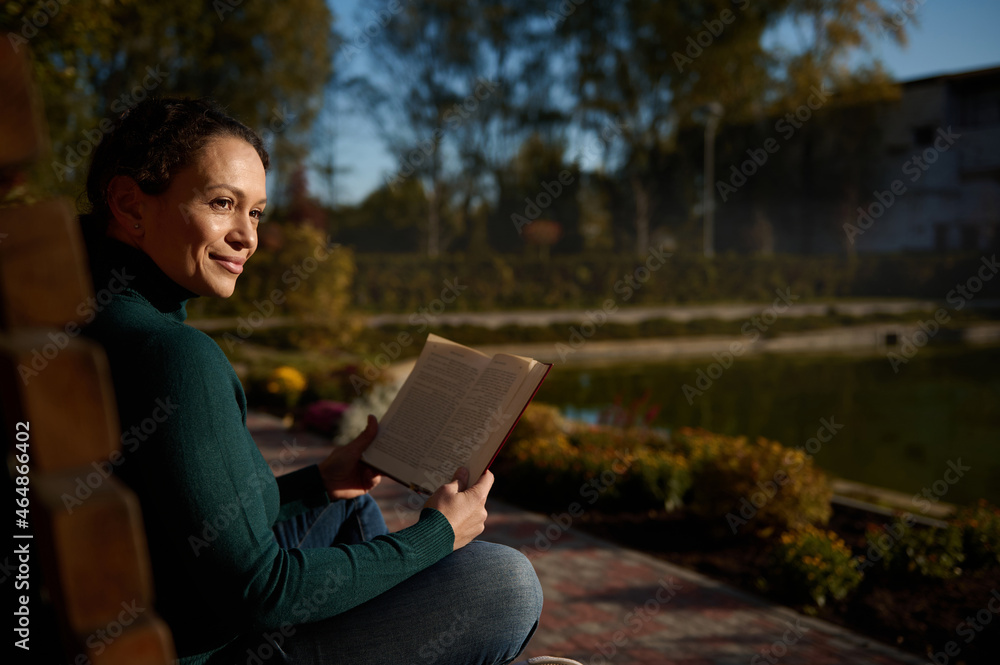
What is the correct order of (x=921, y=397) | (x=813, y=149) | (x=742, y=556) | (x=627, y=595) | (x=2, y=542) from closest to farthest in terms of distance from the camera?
(x=2, y=542) < (x=627, y=595) < (x=742, y=556) < (x=921, y=397) < (x=813, y=149)

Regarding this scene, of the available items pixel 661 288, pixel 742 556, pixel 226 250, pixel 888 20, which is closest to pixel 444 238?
pixel 661 288

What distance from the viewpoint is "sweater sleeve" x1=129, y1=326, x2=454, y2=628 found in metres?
1.16

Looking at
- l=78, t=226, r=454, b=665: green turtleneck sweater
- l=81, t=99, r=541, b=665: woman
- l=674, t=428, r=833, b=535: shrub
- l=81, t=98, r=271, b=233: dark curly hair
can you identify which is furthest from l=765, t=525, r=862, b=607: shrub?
l=81, t=98, r=271, b=233: dark curly hair

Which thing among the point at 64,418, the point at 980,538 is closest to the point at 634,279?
the point at 980,538

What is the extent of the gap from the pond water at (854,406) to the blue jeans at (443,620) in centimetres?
548

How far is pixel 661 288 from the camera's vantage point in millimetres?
29375

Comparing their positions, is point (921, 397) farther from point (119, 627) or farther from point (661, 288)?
point (661, 288)

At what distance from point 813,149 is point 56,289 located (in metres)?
39.3

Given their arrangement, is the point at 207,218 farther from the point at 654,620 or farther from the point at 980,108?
the point at 980,108

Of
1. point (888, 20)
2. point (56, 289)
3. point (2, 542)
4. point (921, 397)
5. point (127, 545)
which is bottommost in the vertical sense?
point (921, 397)

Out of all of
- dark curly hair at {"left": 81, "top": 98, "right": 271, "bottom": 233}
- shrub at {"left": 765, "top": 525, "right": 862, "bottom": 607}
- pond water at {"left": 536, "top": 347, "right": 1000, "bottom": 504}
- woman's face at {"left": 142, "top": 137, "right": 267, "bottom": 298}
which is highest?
dark curly hair at {"left": 81, "top": 98, "right": 271, "bottom": 233}

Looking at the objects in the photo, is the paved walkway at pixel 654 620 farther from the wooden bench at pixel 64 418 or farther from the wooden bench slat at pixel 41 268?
the wooden bench slat at pixel 41 268

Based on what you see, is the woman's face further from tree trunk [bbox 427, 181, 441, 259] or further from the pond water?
tree trunk [bbox 427, 181, 441, 259]

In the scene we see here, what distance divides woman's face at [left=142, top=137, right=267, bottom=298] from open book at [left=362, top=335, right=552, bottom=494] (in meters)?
0.55
